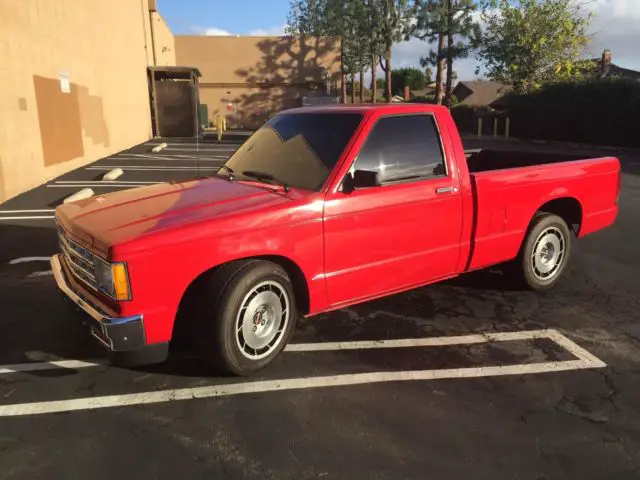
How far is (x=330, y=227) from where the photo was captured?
145 inches

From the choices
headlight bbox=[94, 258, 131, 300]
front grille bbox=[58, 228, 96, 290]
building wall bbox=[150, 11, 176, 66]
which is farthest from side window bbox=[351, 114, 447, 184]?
building wall bbox=[150, 11, 176, 66]

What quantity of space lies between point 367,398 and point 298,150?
2.00 metres

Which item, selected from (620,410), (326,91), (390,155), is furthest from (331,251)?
(326,91)

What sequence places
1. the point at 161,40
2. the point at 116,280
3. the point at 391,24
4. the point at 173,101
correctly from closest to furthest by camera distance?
the point at 116,280 < the point at 173,101 < the point at 161,40 < the point at 391,24

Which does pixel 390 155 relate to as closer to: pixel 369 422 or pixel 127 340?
pixel 369 422

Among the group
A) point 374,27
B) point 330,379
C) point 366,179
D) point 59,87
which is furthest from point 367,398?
point 374,27

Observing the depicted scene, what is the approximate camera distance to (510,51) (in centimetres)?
3753

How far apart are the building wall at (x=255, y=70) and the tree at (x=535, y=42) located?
44.8 feet

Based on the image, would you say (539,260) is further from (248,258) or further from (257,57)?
(257,57)

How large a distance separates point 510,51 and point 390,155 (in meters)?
38.4

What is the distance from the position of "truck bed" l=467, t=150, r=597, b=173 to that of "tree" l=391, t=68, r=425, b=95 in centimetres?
8167

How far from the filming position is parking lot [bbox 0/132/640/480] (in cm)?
274

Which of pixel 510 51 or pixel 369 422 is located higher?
pixel 510 51

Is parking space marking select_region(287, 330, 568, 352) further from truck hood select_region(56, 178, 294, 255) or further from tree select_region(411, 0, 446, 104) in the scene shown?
tree select_region(411, 0, 446, 104)
